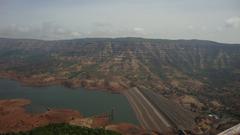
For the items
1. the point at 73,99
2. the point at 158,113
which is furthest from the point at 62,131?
the point at 73,99

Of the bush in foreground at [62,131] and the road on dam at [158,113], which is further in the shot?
the road on dam at [158,113]

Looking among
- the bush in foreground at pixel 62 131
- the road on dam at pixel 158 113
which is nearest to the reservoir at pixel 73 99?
the road on dam at pixel 158 113

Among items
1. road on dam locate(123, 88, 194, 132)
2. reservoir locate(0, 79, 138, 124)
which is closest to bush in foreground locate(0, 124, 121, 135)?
road on dam locate(123, 88, 194, 132)

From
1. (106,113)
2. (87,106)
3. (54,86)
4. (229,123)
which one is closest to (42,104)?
(87,106)

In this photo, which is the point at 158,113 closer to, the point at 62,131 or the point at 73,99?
the point at 73,99

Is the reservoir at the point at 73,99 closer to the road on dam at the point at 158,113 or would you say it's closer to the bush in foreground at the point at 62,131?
the road on dam at the point at 158,113

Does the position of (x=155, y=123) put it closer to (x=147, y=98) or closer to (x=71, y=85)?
(x=147, y=98)
